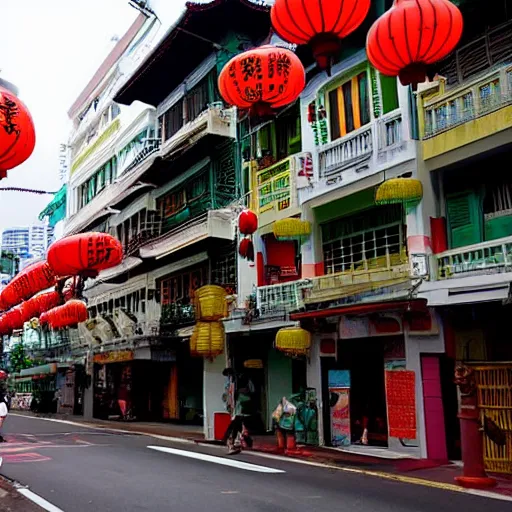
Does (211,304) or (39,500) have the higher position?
(211,304)

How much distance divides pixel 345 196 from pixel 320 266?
2.12 metres

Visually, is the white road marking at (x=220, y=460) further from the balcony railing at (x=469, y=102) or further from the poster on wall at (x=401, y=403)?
the balcony railing at (x=469, y=102)

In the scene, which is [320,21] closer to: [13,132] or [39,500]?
[13,132]

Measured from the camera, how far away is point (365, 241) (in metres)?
16.9

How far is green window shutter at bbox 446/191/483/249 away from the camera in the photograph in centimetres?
1430


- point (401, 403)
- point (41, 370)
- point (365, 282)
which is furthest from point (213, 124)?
point (41, 370)

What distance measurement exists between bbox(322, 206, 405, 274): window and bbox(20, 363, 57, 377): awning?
28.1 metres

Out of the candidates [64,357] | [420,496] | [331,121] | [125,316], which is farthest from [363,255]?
[64,357]

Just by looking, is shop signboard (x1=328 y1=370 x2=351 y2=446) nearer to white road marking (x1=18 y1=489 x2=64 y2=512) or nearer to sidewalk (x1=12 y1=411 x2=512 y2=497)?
sidewalk (x1=12 y1=411 x2=512 y2=497)

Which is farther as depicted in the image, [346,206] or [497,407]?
[346,206]

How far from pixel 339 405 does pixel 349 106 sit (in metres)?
7.29

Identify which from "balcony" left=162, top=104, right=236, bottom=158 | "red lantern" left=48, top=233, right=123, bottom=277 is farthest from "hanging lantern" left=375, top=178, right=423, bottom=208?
"balcony" left=162, top=104, right=236, bottom=158

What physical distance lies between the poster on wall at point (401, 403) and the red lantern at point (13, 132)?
30.0 feet

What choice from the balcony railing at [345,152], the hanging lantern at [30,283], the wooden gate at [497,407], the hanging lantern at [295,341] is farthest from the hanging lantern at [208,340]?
the wooden gate at [497,407]
